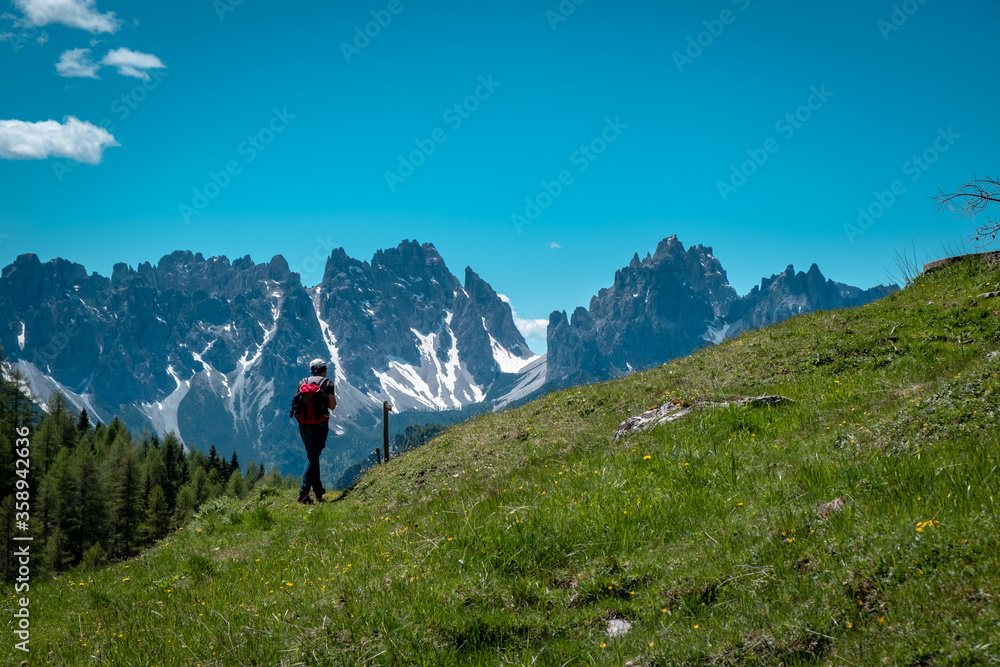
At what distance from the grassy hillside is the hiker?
3.45 meters

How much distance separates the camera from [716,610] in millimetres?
5832

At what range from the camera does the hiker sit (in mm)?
16203

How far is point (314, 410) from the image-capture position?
1622 centimetres

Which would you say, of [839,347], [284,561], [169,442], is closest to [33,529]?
[169,442]

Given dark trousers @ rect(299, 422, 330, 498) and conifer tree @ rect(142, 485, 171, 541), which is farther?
conifer tree @ rect(142, 485, 171, 541)

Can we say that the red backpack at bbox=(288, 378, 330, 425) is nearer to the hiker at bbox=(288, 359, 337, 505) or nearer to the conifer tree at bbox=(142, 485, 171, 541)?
the hiker at bbox=(288, 359, 337, 505)

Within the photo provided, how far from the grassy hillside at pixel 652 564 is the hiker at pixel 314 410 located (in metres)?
3.45

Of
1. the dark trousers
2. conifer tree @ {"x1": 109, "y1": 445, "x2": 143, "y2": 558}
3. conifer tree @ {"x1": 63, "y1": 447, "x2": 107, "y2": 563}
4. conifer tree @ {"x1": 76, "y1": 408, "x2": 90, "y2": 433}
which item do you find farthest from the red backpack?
conifer tree @ {"x1": 76, "y1": 408, "x2": 90, "y2": 433}

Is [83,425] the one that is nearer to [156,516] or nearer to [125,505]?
[125,505]

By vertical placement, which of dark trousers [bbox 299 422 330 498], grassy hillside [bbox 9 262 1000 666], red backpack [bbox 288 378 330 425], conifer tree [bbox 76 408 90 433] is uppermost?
conifer tree [bbox 76 408 90 433]

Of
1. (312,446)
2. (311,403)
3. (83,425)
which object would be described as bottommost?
(312,446)

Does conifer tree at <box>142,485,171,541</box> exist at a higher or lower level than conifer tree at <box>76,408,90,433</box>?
lower

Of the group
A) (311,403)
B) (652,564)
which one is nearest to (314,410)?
(311,403)

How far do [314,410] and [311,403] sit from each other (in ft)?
0.68
